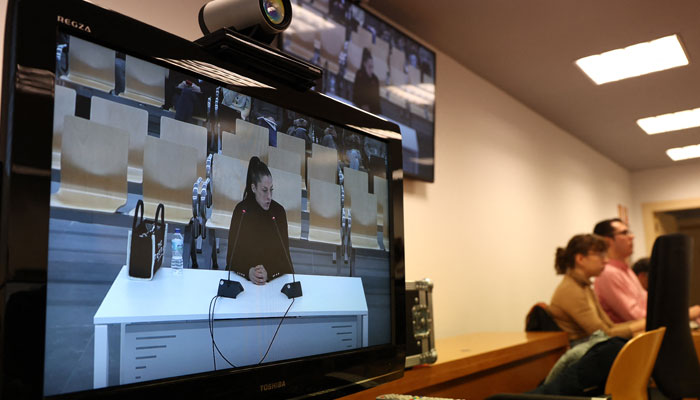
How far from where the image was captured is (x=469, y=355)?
6.51 feet

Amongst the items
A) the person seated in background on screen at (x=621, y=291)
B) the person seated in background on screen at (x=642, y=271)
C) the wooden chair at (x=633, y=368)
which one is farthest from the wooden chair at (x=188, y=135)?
the person seated in background on screen at (x=642, y=271)

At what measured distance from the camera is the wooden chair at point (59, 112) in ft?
2.22

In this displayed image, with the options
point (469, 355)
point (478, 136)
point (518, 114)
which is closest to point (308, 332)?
point (469, 355)

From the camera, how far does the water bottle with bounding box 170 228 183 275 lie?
78 centimetres

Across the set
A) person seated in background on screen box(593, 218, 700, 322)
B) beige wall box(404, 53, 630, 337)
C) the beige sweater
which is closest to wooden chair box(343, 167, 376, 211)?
beige wall box(404, 53, 630, 337)

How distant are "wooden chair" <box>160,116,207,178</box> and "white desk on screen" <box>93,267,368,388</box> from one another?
163 millimetres

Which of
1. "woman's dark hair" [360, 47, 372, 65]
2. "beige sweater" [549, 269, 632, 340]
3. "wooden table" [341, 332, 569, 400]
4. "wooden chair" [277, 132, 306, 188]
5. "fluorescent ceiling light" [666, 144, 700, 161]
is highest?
"fluorescent ceiling light" [666, 144, 700, 161]

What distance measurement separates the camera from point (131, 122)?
757mm

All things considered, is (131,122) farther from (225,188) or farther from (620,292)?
(620,292)

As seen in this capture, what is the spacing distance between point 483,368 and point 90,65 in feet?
5.72

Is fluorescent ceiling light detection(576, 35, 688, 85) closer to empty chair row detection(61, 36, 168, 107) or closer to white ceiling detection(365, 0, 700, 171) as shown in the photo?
white ceiling detection(365, 0, 700, 171)

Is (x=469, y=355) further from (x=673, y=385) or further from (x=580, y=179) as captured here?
(x=580, y=179)

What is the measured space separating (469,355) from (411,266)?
905 millimetres

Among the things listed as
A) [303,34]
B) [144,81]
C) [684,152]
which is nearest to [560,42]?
[303,34]
